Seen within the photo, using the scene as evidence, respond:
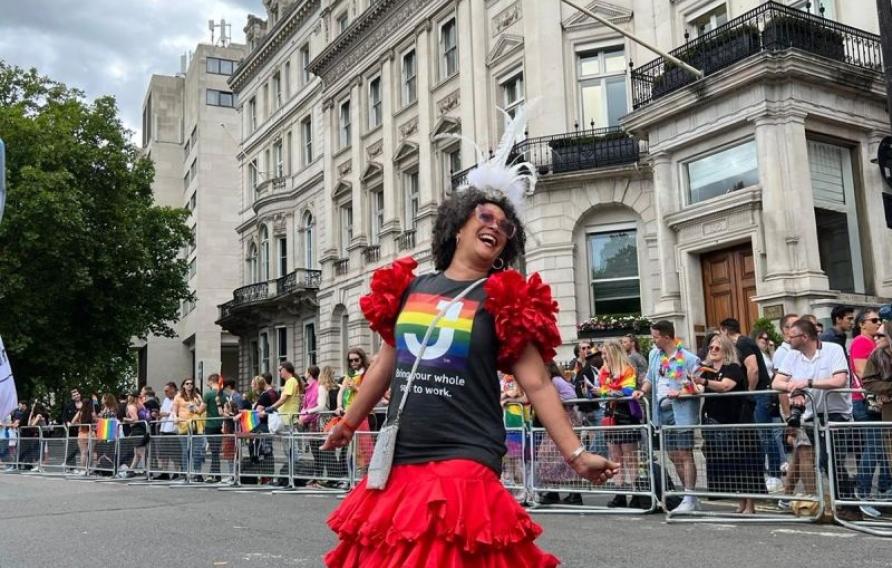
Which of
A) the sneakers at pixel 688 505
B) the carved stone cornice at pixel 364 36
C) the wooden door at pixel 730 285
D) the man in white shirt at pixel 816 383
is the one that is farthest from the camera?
the carved stone cornice at pixel 364 36

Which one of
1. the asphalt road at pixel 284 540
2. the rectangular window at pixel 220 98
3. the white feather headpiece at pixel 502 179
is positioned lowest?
the asphalt road at pixel 284 540

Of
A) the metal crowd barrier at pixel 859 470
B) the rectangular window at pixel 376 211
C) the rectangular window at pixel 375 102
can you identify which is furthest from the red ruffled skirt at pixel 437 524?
the rectangular window at pixel 375 102

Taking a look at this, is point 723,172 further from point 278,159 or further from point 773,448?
point 278,159

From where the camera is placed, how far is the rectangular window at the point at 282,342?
42094 millimetres

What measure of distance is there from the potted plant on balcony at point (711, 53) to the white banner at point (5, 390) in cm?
1638

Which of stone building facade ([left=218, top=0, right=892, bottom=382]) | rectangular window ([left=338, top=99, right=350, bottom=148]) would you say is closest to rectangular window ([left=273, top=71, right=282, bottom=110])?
stone building facade ([left=218, top=0, right=892, bottom=382])

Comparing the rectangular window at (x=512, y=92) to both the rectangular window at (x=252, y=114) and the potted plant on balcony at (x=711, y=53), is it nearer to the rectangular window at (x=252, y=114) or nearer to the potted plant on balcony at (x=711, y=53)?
the potted plant on balcony at (x=711, y=53)

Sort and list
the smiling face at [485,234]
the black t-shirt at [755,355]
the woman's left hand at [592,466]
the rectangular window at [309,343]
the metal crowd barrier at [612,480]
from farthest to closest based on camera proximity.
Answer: the rectangular window at [309,343]
the black t-shirt at [755,355]
the metal crowd barrier at [612,480]
the smiling face at [485,234]
the woman's left hand at [592,466]

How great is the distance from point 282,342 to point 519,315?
40142 mm

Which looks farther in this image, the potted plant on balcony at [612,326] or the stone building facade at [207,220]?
the stone building facade at [207,220]

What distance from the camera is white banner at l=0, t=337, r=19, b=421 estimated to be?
16.4 ft

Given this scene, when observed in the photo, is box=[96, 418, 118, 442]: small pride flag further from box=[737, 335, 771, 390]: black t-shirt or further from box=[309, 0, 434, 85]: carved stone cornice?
box=[309, 0, 434, 85]: carved stone cornice

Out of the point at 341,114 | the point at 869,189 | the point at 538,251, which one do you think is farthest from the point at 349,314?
the point at 869,189

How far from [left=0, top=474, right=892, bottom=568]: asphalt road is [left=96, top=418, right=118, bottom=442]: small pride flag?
722cm
